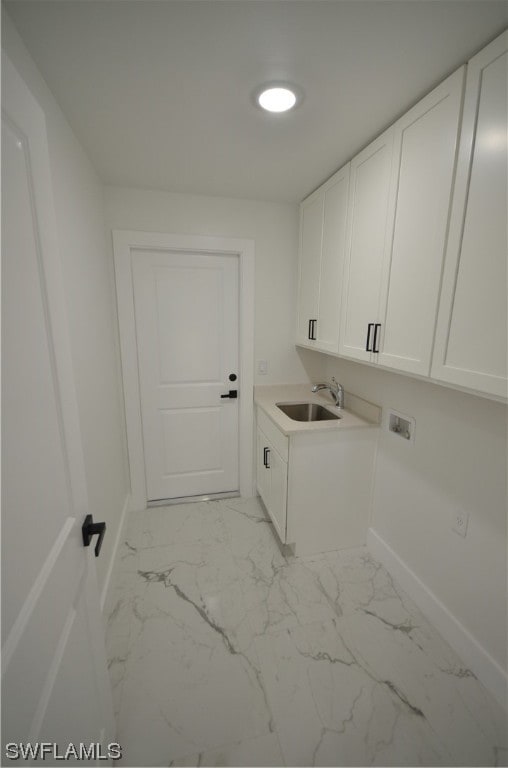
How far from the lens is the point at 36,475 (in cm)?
62

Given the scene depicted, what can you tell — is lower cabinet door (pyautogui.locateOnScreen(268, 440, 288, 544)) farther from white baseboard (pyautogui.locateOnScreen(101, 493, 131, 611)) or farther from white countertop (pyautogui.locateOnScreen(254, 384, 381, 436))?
white baseboard (pyautogui.locateOnScreen(101, 493, 131, 611))

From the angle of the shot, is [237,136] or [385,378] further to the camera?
[385,378]

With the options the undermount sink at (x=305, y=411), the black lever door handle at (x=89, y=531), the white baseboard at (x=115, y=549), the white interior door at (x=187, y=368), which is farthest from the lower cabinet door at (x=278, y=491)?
the black lever door handle at (x=89, y=531)

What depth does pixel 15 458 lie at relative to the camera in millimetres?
545

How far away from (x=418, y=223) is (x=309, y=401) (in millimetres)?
1365

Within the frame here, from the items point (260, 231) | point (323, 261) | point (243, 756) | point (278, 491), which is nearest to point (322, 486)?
point (278, 491)

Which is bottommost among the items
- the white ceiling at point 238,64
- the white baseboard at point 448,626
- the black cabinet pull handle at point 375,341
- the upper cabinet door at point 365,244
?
the white baseboard at point 448,626

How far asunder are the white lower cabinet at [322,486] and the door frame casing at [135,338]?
53 cm

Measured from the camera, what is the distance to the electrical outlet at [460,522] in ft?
4.37

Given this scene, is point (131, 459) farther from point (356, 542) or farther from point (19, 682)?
point (19, 682)

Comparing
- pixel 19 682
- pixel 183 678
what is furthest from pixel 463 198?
Answer: pixel 183 678

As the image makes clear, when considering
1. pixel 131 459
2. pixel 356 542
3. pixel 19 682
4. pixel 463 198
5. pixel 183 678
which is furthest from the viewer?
pixel 131 459

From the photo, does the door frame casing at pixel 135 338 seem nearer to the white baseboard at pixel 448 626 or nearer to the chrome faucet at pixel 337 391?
the chrome faucet at pixel 337 391

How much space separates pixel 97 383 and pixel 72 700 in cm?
128
